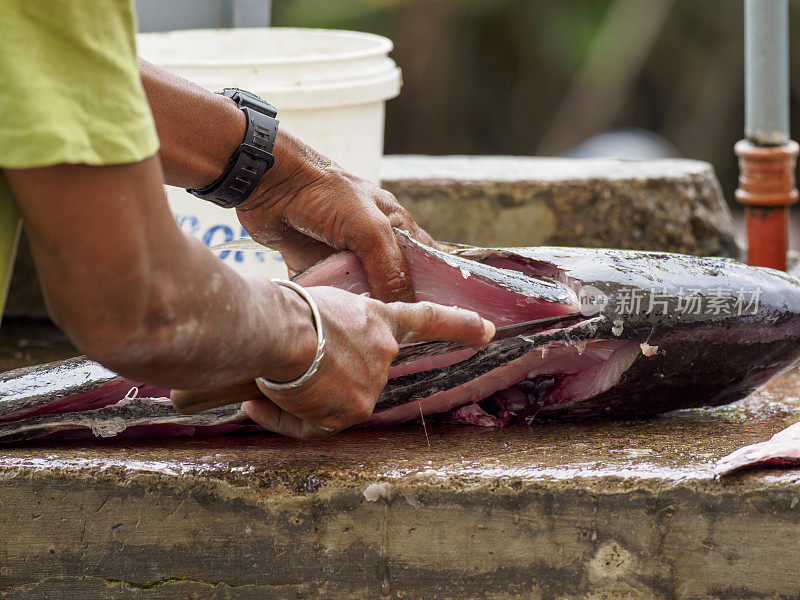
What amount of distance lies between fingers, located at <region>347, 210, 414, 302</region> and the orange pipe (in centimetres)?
212

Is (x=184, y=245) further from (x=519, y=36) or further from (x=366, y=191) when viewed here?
(x=519, y=36)

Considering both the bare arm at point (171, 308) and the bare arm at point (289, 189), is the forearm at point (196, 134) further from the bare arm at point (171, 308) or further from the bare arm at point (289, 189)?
the bare arm at point (171, 308)

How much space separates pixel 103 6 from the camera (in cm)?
139

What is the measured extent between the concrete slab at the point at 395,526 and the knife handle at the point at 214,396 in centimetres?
16

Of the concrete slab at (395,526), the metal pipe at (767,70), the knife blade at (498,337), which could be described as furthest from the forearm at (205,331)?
the metal pipe at (767,70)

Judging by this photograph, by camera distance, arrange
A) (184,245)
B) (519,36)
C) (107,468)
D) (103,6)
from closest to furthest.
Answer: (103,6)
(184,245)
(107,468)
(519,36)

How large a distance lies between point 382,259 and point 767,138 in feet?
7.27

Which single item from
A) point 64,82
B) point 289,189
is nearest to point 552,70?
point 289,189

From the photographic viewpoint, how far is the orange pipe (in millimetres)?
3969

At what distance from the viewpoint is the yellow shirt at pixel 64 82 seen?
137 centimetres

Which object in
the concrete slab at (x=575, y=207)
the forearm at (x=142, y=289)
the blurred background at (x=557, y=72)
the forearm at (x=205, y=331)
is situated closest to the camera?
the forearm at (x=142, y=289)

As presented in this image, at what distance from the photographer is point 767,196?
4.02m

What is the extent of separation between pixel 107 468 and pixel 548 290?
1.19 m

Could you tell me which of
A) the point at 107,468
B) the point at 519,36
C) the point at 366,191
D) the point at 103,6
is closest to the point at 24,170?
the point at 103,6
